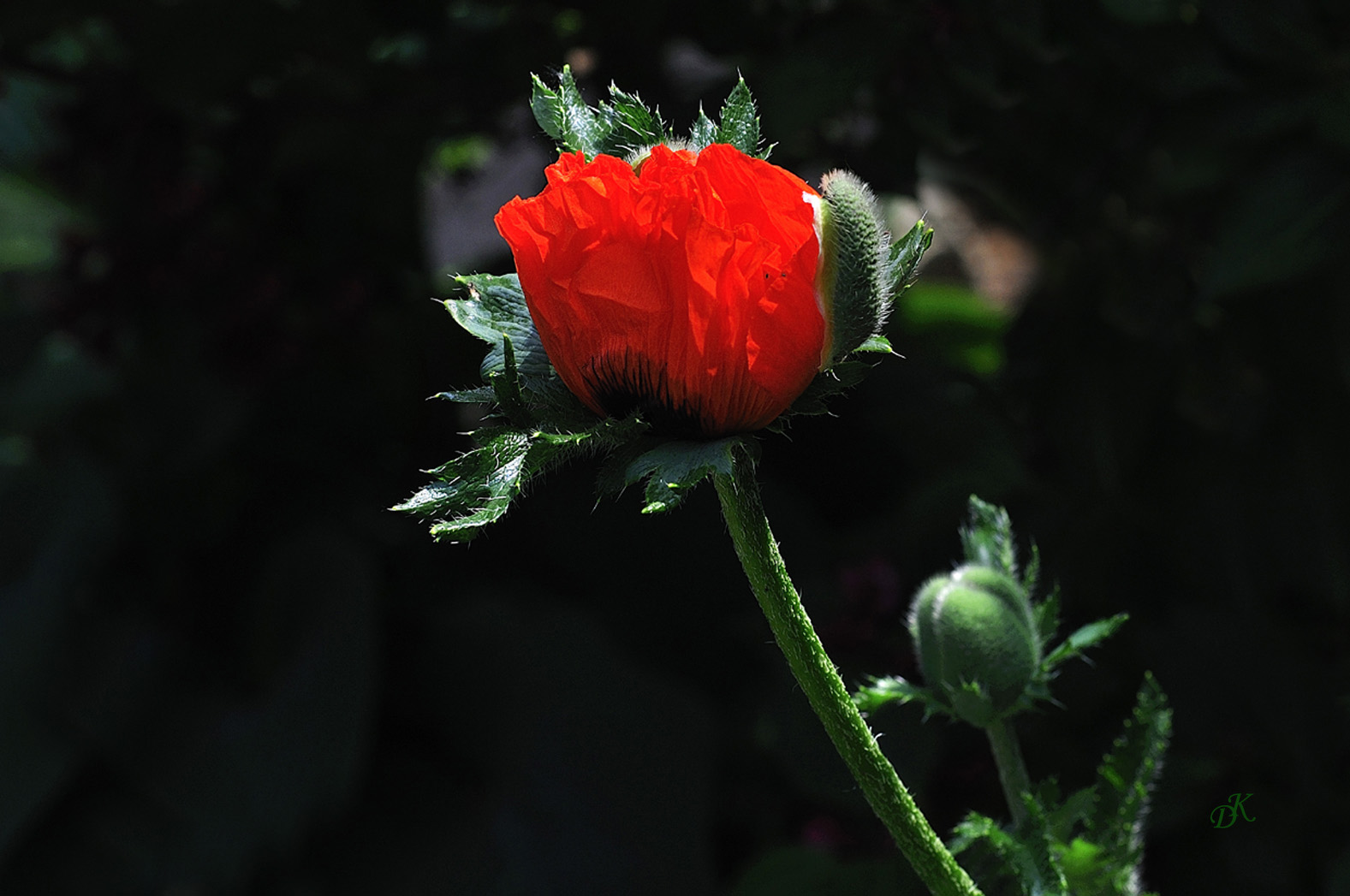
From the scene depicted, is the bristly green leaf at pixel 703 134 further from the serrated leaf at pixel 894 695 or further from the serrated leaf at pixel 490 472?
the serrated leaf at pixel 894 695

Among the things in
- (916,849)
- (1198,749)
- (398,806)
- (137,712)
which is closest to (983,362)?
(1198,749)

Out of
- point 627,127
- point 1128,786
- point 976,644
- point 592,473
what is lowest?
point 592,473

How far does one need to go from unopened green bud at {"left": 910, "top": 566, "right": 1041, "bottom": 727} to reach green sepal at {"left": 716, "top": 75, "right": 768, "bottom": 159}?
0.81 feet

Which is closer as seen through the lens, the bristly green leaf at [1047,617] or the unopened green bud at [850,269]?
the unopened green bud at [850,269]

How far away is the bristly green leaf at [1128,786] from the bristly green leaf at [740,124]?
0.31m

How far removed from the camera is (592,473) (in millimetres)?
1955

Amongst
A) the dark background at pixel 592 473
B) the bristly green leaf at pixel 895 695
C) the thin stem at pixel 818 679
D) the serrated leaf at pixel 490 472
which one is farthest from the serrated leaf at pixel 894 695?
the dark background at pixel 592 473

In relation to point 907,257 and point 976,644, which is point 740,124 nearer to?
point 907,257

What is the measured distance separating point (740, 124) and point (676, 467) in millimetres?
149

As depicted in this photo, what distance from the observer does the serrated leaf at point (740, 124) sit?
19.1 inches

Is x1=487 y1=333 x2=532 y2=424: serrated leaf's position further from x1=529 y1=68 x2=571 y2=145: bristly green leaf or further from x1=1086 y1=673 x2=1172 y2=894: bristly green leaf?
x1=1086 y1=673 x2=1172 y2=894: bristly green leaf

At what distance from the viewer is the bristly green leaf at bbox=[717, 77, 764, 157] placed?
49cm

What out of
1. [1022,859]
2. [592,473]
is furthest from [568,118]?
[592,473]

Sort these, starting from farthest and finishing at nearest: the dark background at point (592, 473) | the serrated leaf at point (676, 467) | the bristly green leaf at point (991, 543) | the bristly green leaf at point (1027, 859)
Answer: the dark background at point (592, 473) → the bristly green leaf at point (991, 543) → the bristly green leaf at point (1027, 859) → the serrated leaf at point (676, 467)
